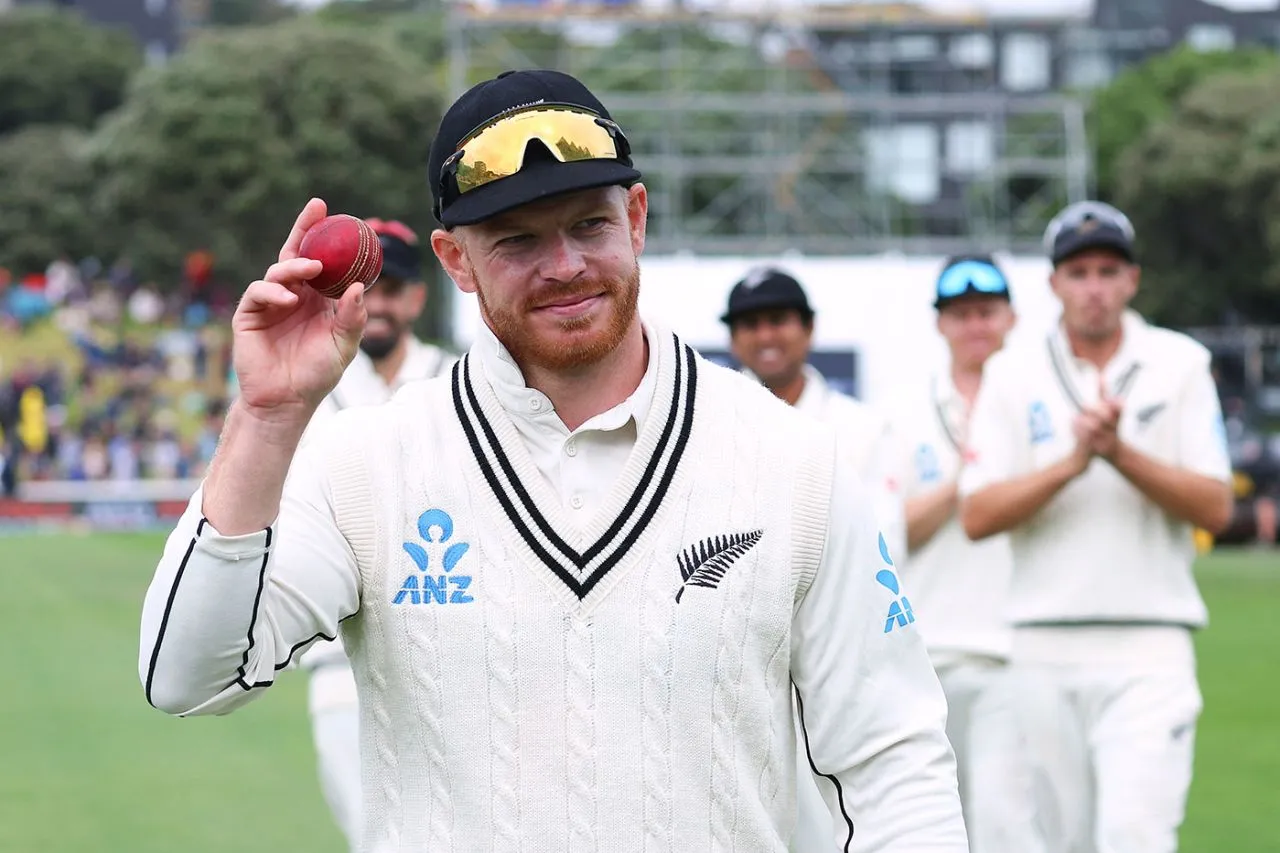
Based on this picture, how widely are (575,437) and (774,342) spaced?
159 inches

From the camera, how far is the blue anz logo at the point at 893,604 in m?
3.44

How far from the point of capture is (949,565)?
7.82 metres

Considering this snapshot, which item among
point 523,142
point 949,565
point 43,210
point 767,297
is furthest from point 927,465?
point 43,210

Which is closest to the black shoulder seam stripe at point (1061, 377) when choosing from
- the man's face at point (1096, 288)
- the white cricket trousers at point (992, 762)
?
the man's face at point (1096, 288)

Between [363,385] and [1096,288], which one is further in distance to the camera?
[363,385]

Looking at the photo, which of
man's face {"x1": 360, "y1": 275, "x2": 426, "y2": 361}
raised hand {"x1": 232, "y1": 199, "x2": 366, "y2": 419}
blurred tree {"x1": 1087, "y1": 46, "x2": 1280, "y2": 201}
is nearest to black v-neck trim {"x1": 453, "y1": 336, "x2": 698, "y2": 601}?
raised hand {"x1": 232, "y1": 199, "x2": 366, "y2": 419}

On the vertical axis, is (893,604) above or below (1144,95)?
below

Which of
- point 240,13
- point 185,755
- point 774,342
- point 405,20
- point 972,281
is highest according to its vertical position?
point 240,13

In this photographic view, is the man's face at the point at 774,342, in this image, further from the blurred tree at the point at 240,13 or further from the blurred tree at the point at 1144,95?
the blurred tree at the point at 240,13

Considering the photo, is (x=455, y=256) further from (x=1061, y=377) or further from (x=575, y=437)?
(x=1061, y=377)

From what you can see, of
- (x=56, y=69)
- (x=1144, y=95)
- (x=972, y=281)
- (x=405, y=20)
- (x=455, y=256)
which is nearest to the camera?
(x=455, y=256)

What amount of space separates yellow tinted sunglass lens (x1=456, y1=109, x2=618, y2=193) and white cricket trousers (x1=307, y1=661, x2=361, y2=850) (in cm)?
425

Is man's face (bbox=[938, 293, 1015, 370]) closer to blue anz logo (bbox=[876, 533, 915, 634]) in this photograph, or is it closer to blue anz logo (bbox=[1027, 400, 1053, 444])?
blue anz logo (bbox=[1027, 400, 1053, 444])

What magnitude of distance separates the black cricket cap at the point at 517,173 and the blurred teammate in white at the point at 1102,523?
3572 mm
